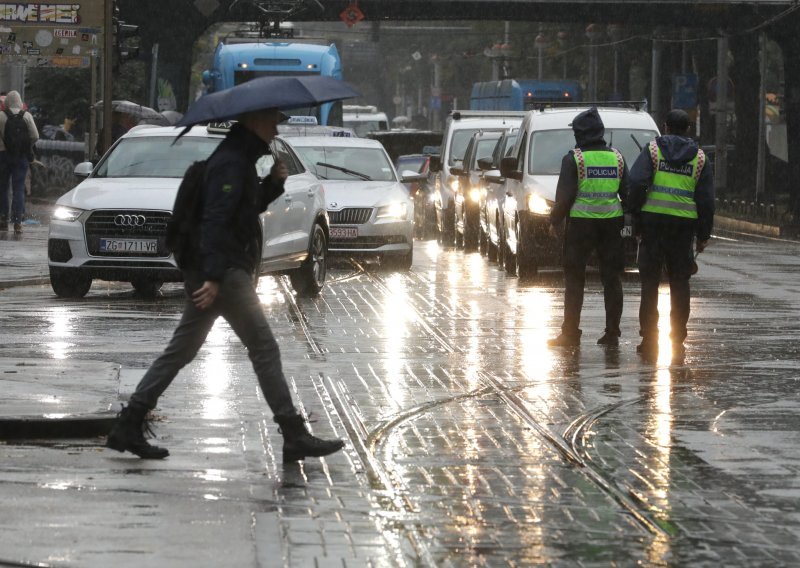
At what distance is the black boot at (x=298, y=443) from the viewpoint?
8766mm

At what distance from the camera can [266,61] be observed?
36594 millimetres

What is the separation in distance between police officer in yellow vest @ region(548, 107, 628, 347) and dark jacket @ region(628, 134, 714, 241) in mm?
443

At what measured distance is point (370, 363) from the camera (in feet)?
42.6

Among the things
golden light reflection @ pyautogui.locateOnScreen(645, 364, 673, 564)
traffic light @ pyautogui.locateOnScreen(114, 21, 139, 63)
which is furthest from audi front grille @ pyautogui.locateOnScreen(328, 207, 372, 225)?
golden light reflection @ pyautogui.locateOnScreen(645, 364, 673, 564)

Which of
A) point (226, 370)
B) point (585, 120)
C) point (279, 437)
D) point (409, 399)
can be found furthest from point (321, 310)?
point (279, 437)

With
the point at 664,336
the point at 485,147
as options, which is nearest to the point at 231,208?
the point at 664,336

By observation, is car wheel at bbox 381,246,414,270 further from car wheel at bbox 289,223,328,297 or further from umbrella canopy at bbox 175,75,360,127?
umbrella canopy at bbox 175,75,360,127

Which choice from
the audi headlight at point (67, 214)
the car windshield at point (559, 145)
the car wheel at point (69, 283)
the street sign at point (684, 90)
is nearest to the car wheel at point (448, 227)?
A: the car windshield at point (559, 145)

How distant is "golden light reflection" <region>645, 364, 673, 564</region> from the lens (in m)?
7.02

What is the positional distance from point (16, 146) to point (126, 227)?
32.7 ft

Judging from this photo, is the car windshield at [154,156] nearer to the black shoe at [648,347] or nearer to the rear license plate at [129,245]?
the rear license plate at [129,245]

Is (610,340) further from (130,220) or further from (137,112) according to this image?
(137,112)

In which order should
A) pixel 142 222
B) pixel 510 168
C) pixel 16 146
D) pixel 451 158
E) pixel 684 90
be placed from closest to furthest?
pixel 142 222, pixel 510 168, pixel 16 146, pixel 451 158, pixel 684 90

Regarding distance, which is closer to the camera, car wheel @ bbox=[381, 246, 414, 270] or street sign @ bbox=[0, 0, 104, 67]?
car wheel @ bbox=[381, 246, 414, 270]
